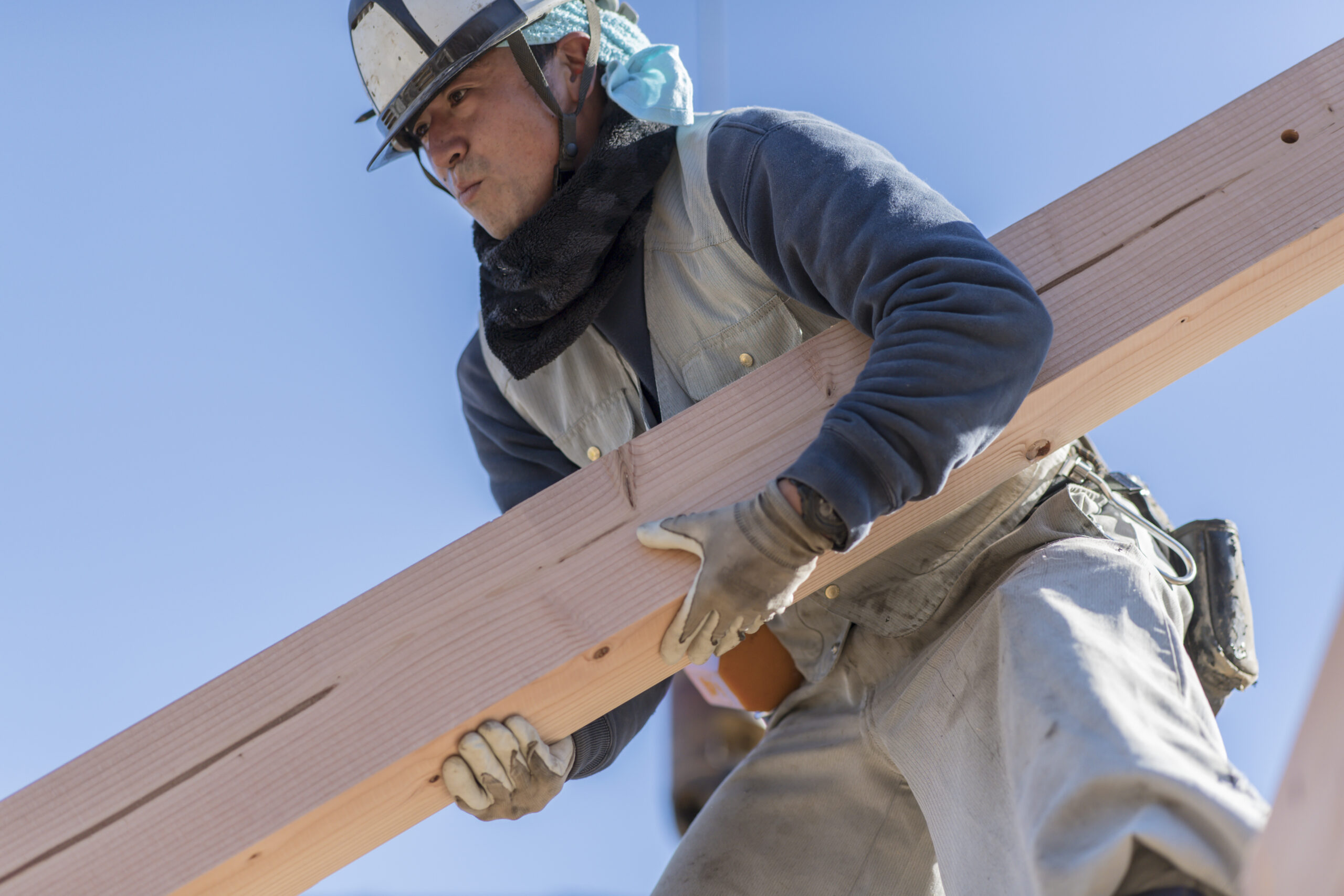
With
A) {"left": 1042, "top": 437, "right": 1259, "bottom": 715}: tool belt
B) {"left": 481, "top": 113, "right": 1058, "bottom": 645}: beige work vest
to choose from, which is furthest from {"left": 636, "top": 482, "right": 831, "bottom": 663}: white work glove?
{"left": 1042, "top": 437, "right": 1259, "bottom": 715}: tool belt

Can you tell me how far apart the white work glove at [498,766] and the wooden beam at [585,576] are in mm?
30

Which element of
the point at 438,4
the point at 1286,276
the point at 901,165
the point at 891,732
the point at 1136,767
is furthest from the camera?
the point at 438,4

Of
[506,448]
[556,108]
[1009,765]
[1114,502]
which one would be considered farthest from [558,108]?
[1009,765]

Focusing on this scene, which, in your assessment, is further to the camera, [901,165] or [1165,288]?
[901,165]

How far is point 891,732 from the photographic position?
2.19m

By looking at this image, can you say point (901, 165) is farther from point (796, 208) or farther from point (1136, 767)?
point (1136, 767)

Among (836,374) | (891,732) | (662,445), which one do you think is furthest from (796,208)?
(891,732)

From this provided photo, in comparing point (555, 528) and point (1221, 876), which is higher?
point (555, 528)

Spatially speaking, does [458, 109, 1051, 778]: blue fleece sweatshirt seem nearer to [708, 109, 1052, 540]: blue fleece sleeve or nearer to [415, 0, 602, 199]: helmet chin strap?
[708, 109, 1052, 540]: blue fleece sleeve

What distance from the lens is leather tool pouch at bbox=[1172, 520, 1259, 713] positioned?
7.28ft

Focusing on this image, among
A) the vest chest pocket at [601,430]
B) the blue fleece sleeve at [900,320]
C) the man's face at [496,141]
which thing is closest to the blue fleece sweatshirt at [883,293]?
the blue fleece sleeve at [900,320]

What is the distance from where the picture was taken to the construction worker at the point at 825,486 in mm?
1481

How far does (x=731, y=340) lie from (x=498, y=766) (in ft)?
3.21

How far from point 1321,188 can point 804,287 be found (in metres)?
0.83
